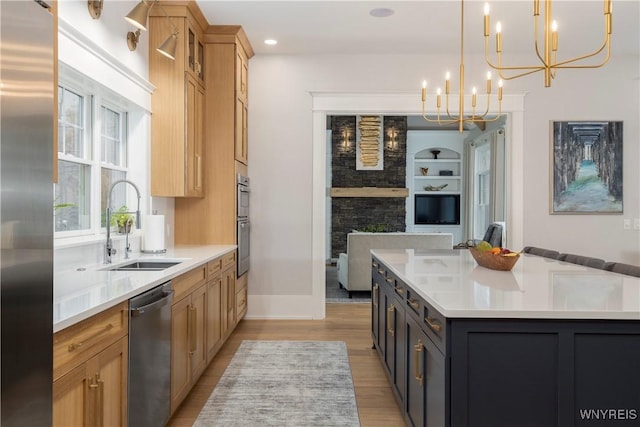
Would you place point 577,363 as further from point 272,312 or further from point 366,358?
point 272,312

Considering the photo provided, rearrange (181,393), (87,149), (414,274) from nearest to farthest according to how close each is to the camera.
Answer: (414,274), (181,393), (87,149)

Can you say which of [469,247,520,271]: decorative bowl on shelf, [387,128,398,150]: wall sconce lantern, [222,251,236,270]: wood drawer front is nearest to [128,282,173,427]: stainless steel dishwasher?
[222,251,236,270]: wood drawer front

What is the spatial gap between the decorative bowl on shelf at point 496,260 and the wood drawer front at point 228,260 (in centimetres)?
206

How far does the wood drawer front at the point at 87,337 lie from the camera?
1420 millimetres

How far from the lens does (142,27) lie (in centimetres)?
270

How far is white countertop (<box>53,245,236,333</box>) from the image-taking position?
1522 millimetres

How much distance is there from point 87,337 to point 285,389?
176cm

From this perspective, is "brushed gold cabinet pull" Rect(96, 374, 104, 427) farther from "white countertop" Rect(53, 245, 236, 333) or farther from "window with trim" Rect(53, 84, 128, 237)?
"window with trim" Rect(53, 84, 128, 237)

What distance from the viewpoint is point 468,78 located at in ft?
16.6

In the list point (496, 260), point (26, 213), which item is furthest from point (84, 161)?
point (496, 260)

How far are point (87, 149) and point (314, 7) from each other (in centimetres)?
218

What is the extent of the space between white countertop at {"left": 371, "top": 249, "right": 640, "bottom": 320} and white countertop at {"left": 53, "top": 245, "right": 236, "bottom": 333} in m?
1.22

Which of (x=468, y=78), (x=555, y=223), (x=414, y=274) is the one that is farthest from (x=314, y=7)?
(x=555, y=223)

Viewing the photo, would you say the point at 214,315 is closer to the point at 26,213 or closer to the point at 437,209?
the point at 26,213
